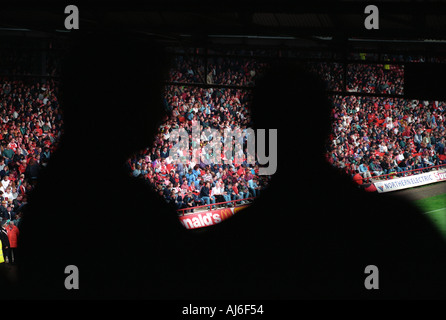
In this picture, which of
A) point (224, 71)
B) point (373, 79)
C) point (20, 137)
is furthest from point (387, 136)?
point (20, 137)

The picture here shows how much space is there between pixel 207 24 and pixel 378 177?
11.3m

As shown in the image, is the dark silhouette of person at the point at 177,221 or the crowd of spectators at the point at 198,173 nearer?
the dark silhouette of person at the point at 177,221

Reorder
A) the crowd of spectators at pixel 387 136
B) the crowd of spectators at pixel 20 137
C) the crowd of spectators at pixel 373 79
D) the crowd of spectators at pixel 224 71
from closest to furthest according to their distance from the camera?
the crowd of spectators at pixel 20 137 → the crowd of spectators at pixel 387 136 → the crowd of spectators at pixel 224 71 → the crowd of spectators at pixel 373 79

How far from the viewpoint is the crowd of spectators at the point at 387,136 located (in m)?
18.9

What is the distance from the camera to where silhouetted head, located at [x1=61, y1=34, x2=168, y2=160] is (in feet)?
3.95

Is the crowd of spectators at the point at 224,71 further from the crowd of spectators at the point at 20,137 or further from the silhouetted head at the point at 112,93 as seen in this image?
the silhouetted head at the point at 112,93

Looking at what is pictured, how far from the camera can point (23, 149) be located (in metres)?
13.7

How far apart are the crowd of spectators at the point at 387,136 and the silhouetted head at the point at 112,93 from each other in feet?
53.5

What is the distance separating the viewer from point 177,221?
1.16 m

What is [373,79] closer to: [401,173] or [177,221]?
[401,173]

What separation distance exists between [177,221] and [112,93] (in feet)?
1.17

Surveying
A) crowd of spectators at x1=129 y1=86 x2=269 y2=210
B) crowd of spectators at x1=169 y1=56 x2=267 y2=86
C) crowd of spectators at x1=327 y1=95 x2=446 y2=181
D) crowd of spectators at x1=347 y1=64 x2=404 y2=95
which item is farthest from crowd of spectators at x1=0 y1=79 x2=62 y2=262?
crowd of spectators at x1=347 y1=64 x2=404 y2=95

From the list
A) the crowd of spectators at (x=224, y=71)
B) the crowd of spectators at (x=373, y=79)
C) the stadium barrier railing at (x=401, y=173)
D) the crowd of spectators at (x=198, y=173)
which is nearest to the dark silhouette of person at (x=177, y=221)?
the crowd of spectators at (x=198, y=173)

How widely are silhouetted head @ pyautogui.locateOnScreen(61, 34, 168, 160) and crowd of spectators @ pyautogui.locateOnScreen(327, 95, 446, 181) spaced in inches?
642
